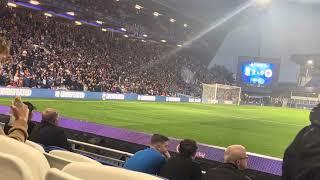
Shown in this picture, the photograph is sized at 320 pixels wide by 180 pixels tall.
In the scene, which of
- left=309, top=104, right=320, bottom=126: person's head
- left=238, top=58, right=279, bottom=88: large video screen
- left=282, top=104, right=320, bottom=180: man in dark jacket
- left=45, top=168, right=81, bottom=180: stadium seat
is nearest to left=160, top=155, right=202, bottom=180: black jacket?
left=282, top=104, right=320, bottom=180: man in dark jacket

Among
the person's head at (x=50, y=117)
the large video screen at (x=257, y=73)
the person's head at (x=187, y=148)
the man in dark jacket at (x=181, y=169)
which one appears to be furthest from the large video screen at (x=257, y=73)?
the man in dark jacket at (x=181, y=169)

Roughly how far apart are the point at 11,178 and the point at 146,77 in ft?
128

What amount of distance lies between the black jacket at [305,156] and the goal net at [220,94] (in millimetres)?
40785

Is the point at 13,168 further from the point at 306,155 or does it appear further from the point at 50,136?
the point at 50,136

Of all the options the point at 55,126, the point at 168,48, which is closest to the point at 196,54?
the point at 168,48

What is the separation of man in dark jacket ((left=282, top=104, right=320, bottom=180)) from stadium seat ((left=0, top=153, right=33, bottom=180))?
45.2 inches

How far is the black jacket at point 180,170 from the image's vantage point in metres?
4.57

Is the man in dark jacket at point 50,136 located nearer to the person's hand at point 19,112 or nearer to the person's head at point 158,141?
the person's head at point 158,141

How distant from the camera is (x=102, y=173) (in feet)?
5.77

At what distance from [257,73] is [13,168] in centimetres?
4848

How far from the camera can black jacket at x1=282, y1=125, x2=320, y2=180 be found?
1852 mm

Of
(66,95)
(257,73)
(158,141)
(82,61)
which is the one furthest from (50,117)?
(257,73)

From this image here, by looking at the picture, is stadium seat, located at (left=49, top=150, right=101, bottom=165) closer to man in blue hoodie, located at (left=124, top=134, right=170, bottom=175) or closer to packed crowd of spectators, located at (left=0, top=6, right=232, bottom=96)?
man in blue hoodie, located at (left=124, top=134, right=170, bottom=175)

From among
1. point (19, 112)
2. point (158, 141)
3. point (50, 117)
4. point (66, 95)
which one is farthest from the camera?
point (66, 95)
